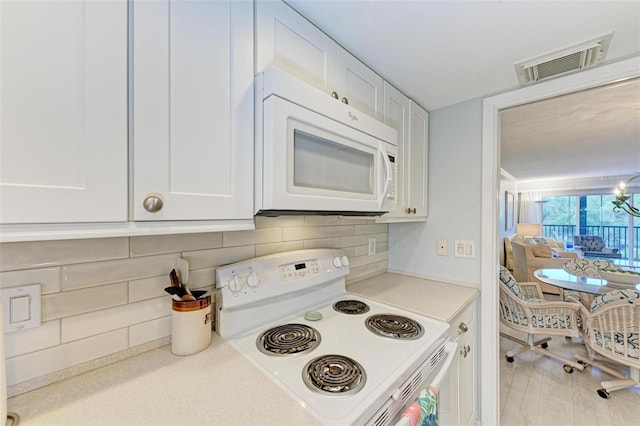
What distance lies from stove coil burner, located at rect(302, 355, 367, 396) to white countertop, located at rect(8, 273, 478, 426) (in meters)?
0.10

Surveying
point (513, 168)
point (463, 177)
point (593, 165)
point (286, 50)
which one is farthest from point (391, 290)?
point (593, 165)

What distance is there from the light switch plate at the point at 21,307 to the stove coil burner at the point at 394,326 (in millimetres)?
1091

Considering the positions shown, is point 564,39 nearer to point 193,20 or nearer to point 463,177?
point 463,177

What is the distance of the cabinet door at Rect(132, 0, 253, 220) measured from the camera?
646mm

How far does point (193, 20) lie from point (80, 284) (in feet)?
2.73

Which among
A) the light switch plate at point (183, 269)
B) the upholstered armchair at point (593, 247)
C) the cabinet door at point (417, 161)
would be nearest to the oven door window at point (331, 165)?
the light switch plate at point (183, 269)

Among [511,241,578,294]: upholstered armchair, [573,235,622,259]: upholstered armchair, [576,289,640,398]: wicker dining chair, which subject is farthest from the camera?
[573,235,622,259]: upholstered armchair

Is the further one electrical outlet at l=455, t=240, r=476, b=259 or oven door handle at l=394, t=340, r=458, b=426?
Answer: electrical outlet at l=455, t=240, r=476, b=259

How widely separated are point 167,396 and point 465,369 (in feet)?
5.02

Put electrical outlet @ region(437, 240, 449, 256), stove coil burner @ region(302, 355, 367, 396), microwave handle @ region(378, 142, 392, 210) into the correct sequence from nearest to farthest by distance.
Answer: stove coil burner @ region(302, 355, 367, 396) < microwave handle @ region(378, 142, 392, 210) < electrical outlet @ region(437, 240, 449, 256)

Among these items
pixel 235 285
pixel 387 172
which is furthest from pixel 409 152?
pixel 235 285

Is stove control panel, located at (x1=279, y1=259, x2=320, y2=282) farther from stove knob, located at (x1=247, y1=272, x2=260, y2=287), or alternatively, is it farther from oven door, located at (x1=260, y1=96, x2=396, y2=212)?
oven door, located at (x1=260, y1=96, x2=396, y2=212)

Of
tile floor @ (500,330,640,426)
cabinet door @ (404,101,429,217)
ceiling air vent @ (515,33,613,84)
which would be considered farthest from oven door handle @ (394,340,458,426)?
ceiling air vent @ (515,33,613,84)

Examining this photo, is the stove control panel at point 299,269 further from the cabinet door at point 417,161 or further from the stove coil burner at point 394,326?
the cabinet door at point 417,161
